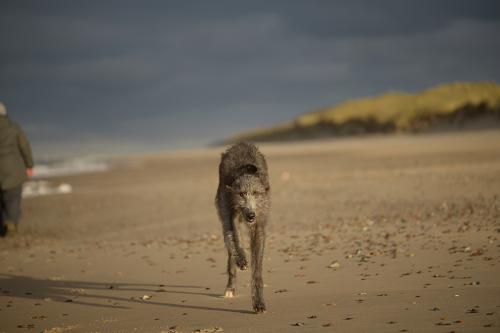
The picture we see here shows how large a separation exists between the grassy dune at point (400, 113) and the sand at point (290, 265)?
211 ft

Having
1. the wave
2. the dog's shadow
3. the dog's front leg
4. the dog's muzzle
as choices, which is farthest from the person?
the wave

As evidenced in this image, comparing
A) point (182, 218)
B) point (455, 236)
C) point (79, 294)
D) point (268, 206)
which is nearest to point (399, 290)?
point (268, 206)

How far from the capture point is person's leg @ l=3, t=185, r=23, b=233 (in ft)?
55.2

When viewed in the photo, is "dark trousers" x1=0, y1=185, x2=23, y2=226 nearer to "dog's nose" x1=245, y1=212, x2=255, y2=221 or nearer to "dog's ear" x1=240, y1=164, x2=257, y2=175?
"dog's ear" x1=240, y1=164, x2=257, y2=175

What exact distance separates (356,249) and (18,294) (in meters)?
5.90

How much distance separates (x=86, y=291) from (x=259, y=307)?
3578 millimetres

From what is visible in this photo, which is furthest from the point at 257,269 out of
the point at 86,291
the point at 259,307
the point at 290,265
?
the point at 86,291

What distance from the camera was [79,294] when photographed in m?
10.2

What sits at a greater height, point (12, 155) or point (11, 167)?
point (12, 155)

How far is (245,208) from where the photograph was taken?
8.58 m

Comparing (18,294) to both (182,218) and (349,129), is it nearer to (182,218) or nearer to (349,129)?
(182,218)

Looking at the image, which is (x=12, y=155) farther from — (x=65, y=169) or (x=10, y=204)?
(x=65, y=169)

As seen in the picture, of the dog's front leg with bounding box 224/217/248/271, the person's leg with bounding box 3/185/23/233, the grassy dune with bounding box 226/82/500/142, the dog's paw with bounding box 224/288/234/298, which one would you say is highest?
the grassy dune with bounding box 226/82/500/142

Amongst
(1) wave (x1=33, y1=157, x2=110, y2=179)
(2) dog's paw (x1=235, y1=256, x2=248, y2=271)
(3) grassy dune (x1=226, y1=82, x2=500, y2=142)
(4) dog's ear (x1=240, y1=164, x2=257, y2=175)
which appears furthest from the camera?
(3) grassy dune (x1=226, y1=82, x2=500, y2=142)
